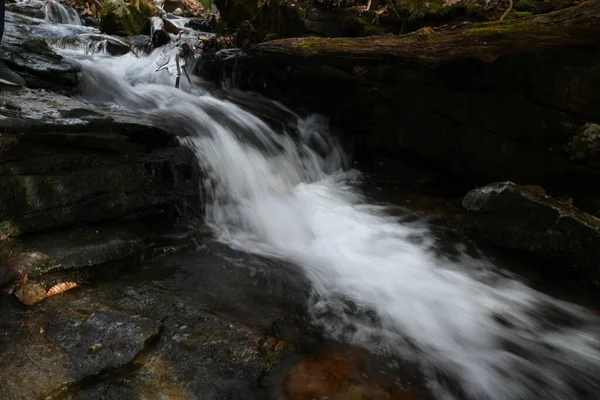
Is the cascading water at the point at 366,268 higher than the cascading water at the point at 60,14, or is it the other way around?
the cascading water at the point at 60,14

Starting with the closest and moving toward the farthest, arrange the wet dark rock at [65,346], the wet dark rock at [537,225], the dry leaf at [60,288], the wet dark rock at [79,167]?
the wet dark rock at [65,346] → the dry leaf at [60,288] → the wet dark rock at [79,167] → the wet dark rock at [537,225]

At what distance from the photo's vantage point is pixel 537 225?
4.32 meters

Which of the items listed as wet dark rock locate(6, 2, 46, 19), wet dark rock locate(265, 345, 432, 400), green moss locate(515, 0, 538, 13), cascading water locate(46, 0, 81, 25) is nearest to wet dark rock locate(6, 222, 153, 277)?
wet dark rock locate(265, 345, 432, 400)

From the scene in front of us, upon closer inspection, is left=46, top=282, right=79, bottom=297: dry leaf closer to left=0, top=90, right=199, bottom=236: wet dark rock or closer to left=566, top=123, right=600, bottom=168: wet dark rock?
left=0, top=90, right=199, bottom=236: wet dark rock

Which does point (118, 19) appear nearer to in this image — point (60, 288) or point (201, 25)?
point (201, 25)

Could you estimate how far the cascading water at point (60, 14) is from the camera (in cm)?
1216

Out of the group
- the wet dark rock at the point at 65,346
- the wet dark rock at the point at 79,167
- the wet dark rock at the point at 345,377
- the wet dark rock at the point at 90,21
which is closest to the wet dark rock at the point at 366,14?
the wet dark rock at the point at 79,167

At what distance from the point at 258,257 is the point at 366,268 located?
1.24 meters

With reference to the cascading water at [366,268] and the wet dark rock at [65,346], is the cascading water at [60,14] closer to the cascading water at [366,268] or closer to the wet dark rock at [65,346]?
the cascading water at [366,268]

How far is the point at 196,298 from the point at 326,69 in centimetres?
539

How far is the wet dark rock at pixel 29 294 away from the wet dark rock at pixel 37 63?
12.7 feet

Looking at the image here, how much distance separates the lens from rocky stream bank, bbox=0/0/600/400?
7.94 feet

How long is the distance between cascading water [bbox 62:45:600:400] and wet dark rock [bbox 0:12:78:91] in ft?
1.25

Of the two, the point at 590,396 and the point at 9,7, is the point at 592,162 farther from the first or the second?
the point at 9,7
